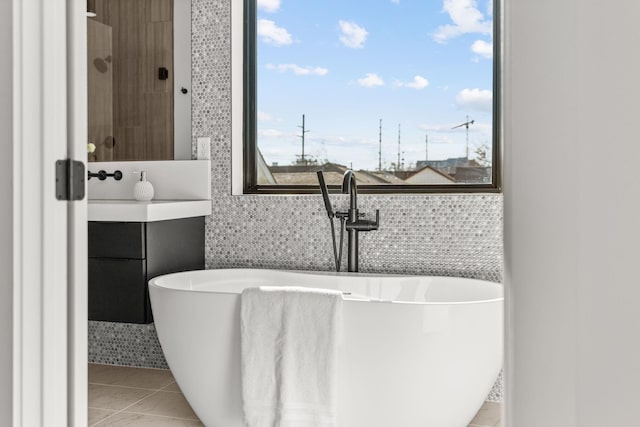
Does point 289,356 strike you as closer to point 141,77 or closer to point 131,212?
point 131,212

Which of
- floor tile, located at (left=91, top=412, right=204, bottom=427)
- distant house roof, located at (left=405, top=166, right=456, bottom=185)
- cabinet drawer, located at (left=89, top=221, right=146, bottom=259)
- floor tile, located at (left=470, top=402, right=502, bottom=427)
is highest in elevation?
distant house roof, located at (left=405, top=166, right=456, bottom=185)

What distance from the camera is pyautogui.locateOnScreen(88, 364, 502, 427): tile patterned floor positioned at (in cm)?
265

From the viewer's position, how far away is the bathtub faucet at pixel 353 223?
2992mm

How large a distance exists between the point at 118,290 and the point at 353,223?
121 centimetres

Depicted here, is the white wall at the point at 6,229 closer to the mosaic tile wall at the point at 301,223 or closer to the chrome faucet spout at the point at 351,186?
the chrome faucet spout at the point at 351,186

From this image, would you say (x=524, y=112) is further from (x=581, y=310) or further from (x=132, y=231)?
(x=132, y=231)

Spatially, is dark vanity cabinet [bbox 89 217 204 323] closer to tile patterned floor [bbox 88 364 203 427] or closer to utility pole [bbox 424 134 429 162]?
tile patterned floor [bbox 88 364 203 427]

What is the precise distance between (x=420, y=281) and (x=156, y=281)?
4.10 feet

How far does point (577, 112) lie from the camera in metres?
0.31

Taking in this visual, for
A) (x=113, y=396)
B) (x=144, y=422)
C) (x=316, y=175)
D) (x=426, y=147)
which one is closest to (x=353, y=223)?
(x=316, y=175)

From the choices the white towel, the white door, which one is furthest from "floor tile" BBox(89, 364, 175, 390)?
the white door

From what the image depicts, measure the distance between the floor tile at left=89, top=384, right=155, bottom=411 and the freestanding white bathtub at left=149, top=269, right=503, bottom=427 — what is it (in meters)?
0.63

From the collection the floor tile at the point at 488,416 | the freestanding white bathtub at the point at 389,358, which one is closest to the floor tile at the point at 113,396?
the freestanding white bathtub at the point at 389,358

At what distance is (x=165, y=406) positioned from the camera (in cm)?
284
